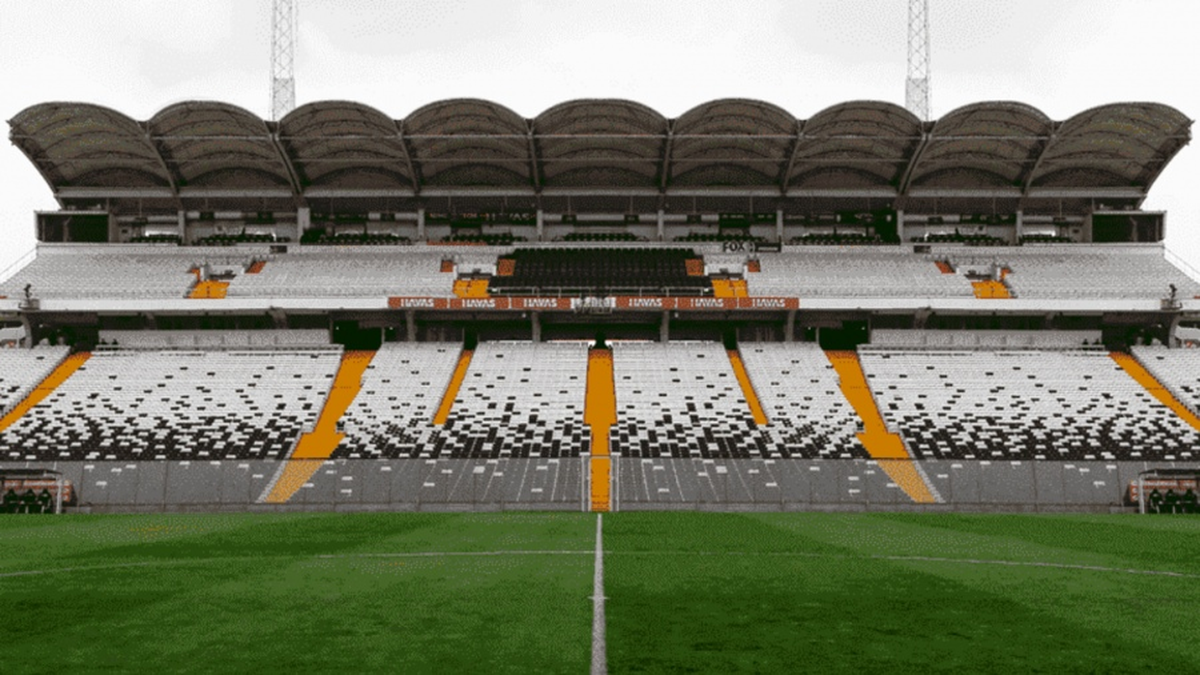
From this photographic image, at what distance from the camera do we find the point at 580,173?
5719cm

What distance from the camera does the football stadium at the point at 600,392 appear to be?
30.2 ft

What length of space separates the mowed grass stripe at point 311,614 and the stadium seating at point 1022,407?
2966 cm

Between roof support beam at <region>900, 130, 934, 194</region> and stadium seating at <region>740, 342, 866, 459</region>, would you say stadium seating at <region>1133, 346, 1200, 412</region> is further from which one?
stadium seating at <region>740, 342, 866, 459</region>

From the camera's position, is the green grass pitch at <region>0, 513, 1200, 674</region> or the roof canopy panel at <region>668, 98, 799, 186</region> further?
the roof canopy panel at <region>668, 98, 799, 186</region>

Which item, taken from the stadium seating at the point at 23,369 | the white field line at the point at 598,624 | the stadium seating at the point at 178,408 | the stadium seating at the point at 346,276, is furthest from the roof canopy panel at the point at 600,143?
the white field line at the point at 598,624

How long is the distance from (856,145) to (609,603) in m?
48.4

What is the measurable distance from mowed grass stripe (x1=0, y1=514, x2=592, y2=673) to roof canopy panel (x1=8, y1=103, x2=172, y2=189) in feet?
146

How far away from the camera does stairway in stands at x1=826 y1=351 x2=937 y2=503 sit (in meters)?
28.5

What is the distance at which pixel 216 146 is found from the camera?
54281 mm

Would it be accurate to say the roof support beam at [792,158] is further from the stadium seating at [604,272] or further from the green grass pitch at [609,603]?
the green grass pitch at [609,603]

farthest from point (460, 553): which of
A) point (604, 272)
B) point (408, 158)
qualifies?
point (408, 158)

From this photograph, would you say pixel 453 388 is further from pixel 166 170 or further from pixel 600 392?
pixel 166 170

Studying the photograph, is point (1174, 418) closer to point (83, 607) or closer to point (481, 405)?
point (481, 405)

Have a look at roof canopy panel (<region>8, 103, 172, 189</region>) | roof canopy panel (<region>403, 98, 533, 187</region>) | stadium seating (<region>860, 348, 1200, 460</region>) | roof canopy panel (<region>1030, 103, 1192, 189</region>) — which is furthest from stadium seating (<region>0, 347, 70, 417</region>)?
roof canopy panel (<region>1030, 103, 1192, 189</region>)
